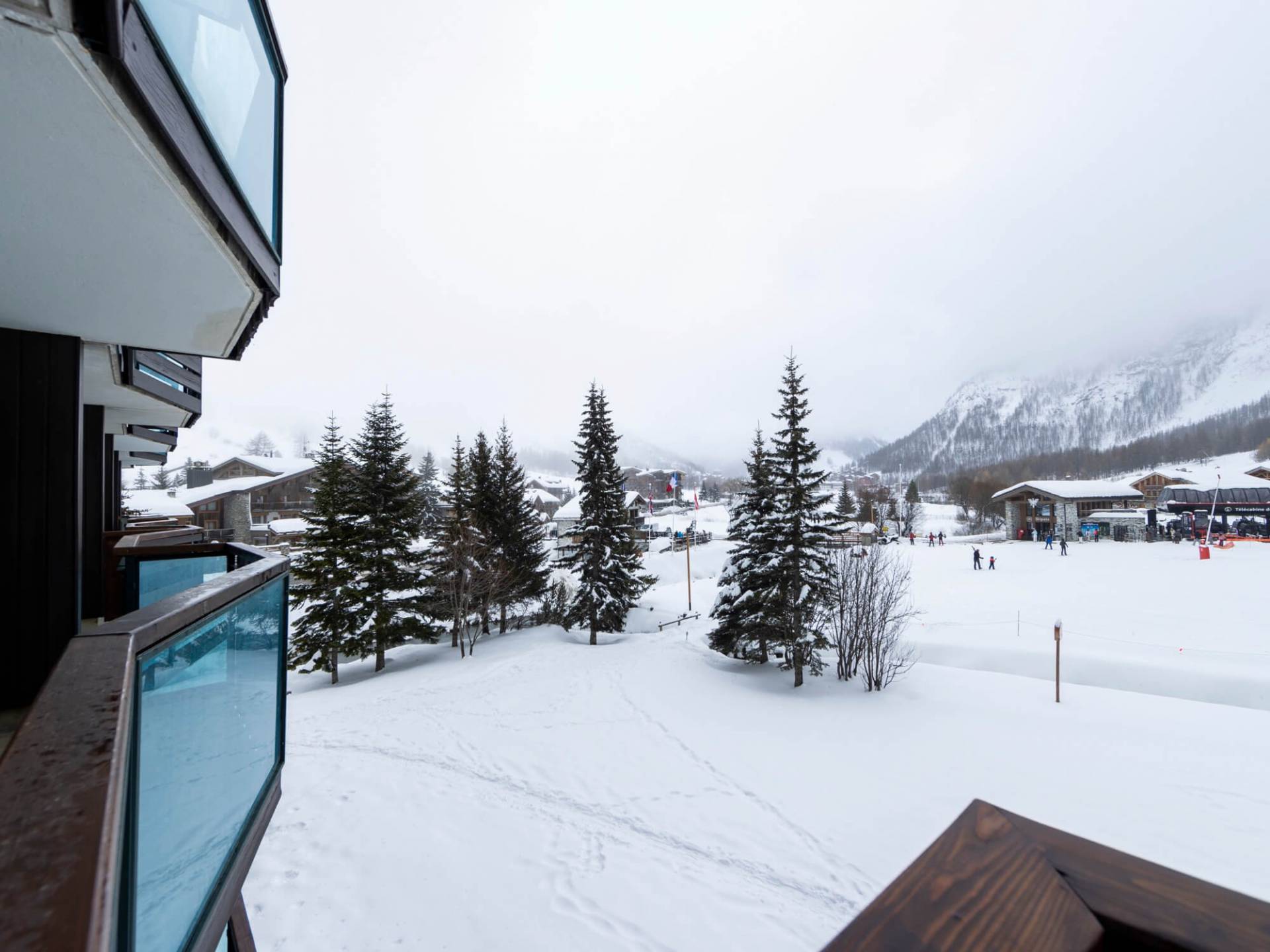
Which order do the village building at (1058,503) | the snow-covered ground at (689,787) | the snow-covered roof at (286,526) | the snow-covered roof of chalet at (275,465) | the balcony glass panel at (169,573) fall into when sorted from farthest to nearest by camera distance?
the village building at (1058,503), the snow-covered roof of chalet at (275,465), the snow-covered roof at (286,526), the snow-covered ground at (689,787), the balcony glass panel at (169,573)

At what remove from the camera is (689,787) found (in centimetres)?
857

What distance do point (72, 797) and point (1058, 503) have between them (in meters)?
60.3

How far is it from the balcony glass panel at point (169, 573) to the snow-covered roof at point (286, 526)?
36980 millimetres

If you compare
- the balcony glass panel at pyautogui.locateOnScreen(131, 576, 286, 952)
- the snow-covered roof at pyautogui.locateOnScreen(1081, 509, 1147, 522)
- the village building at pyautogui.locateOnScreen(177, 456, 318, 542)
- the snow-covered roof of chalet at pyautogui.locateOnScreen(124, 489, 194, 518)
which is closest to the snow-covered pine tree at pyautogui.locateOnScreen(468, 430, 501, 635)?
the snow-covered roof of chalet at pyautogui.locateOnScreen(124, 489, 194, 518)

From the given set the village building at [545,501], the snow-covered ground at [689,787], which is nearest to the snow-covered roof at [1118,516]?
the snow-covered ground at [689,787]

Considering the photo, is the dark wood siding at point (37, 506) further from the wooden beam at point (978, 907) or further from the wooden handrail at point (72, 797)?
the wooden beam at point (978, 907)

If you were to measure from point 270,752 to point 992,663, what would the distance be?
21626mm

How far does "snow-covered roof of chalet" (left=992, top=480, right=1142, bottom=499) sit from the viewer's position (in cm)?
4697

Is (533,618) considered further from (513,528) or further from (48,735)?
(48,735)

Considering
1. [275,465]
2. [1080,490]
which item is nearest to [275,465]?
[275,465]

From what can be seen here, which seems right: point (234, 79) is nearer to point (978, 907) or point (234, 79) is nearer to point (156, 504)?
point (978, 907)

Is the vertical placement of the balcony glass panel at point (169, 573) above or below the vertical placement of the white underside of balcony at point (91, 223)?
below

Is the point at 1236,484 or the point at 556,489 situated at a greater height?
the point at 556,489

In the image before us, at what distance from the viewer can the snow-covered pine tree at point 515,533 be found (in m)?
23.1
